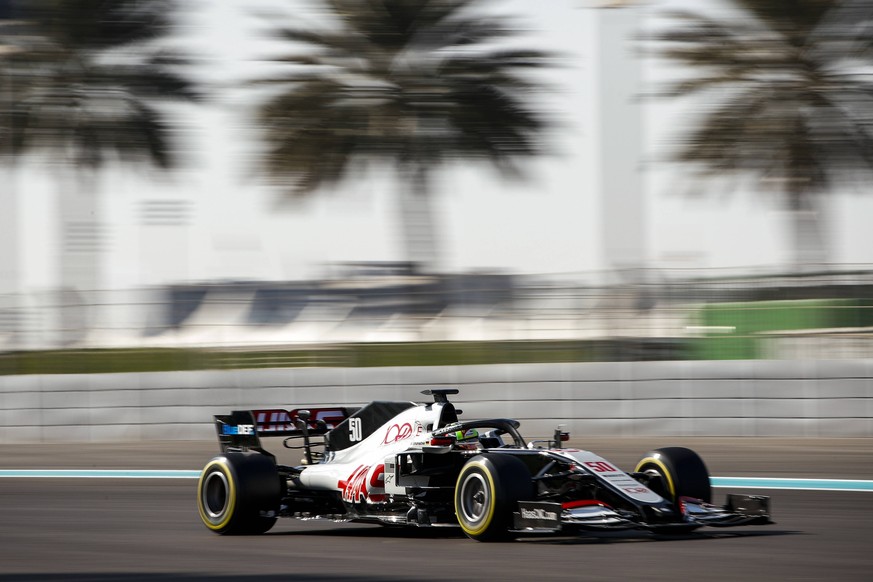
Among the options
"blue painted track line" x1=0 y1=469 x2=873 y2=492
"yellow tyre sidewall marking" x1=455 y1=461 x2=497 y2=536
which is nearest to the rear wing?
"yellow tyre sidewall marking" x1=455 y1=461 x2=497 y2=536

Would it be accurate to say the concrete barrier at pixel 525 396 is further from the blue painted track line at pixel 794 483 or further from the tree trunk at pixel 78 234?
the blue painted track line at pixel 794 483

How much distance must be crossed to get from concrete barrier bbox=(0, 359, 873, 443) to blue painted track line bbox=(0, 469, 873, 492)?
3.32m

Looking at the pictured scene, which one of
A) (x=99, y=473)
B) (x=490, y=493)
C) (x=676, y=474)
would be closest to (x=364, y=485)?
(x=490, y=493)

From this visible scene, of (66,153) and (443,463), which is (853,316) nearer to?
(443,463)

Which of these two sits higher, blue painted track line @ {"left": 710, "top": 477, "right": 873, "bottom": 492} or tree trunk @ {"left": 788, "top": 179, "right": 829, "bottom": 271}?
tree trunk @ {"left": 788, "top": 179, "right": 829, "bottom": 271}

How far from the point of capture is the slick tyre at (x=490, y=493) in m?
8.10

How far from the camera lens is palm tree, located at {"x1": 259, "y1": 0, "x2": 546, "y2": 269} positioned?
2495 centimetres

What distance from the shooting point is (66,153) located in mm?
24906

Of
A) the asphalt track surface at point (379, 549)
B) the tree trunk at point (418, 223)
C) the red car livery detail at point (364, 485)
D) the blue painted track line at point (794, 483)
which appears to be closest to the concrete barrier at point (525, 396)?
the asphalt track surface at point (379, 549)

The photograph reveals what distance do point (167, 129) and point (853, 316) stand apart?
13526 millimetres

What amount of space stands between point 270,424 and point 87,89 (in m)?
16.2

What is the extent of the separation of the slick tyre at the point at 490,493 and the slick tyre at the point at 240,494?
183 centimetres

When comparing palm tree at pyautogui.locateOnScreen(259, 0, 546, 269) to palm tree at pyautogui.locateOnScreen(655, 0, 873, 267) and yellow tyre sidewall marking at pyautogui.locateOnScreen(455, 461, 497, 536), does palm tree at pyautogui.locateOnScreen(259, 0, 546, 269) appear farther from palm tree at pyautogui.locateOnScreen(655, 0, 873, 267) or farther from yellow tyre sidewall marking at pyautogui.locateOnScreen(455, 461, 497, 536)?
yellow tyre sidewall marking at pyautogui.locateOnScreen(455, 461, 497, 536)

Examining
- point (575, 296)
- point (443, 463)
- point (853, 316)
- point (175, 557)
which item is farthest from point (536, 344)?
point (175, 557)
